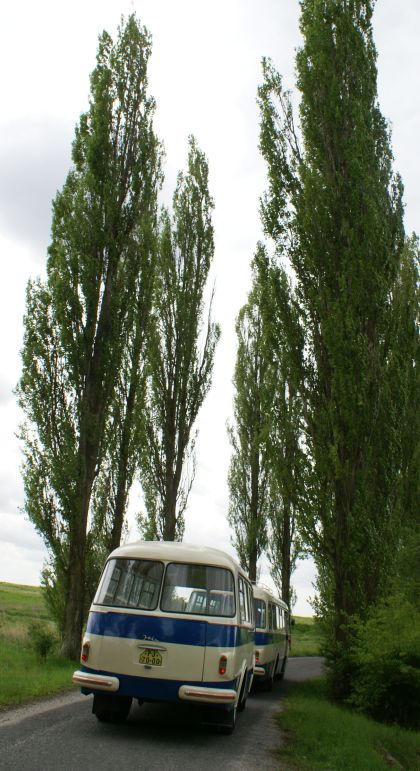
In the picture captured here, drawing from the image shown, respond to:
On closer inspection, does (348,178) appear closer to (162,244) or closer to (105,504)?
(162,244)

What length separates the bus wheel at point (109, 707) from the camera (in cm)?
827

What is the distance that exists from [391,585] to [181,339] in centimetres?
1040

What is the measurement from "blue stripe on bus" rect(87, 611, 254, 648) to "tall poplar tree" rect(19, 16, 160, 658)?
7.73 meters

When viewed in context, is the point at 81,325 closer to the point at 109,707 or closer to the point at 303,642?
the point at 109,707

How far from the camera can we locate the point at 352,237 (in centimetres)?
1529

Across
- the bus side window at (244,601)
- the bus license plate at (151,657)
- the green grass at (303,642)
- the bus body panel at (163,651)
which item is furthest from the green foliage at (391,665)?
the green grass at (303,642)

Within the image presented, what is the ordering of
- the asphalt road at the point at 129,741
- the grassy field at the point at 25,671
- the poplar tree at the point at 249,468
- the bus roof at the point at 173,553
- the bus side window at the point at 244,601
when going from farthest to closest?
the poplar tree at the point at 249,468, the grassy field at the point at 25,671, the bus side window at the point at 244,601, the bus roof at the point at 173,553, the asphalt road at the point at 129,741

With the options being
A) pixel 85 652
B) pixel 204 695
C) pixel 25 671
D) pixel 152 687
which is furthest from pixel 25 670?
pixel 204 695

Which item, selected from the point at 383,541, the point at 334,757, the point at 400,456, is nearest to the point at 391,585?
the point at 383,541

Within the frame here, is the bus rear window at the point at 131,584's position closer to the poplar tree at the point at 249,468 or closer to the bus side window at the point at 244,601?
the bus side window at the point at 244,601

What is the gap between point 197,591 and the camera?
830 centimetres

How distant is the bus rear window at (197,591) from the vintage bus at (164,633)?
0.04 ft

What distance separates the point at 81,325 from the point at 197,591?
31.9 ft

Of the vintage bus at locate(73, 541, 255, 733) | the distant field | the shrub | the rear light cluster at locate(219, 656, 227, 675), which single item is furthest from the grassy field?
the rear light cluster at locate(219, 656, 227, 675)
